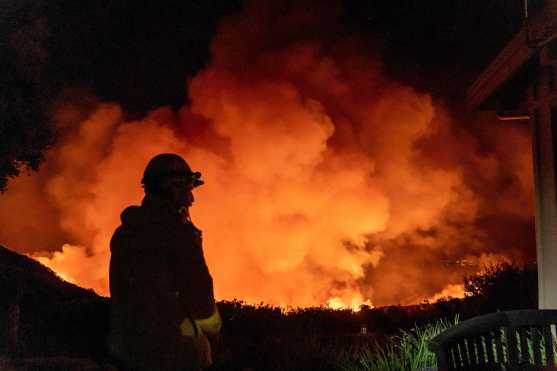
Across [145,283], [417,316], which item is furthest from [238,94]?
[145,283]

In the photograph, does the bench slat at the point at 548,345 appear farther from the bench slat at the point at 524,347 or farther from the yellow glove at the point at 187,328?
the yellow glove at the point at 187,328

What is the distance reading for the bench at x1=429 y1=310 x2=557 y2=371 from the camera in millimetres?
3217

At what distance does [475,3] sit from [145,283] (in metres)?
12.1

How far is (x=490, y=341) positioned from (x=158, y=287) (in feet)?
6.08

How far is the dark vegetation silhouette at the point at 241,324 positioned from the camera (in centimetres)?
538

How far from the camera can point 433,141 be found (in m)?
15.6

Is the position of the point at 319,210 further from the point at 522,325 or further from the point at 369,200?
the point at 522,325

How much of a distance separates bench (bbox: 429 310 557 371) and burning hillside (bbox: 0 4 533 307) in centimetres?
985

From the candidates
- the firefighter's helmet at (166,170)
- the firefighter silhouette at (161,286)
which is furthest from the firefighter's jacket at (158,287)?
the firefighter's helmet at (166,170)

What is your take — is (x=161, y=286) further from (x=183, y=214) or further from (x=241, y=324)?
(x=241, y=324)

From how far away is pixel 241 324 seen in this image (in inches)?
345

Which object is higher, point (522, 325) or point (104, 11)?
point (104, 11)

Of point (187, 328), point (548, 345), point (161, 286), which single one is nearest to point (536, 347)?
point (548, 345)

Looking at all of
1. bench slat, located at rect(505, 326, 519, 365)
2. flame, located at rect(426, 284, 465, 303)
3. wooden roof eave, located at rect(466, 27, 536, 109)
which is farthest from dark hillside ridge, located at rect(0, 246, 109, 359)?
flame, located at rect(426, 284, 465, 303)
